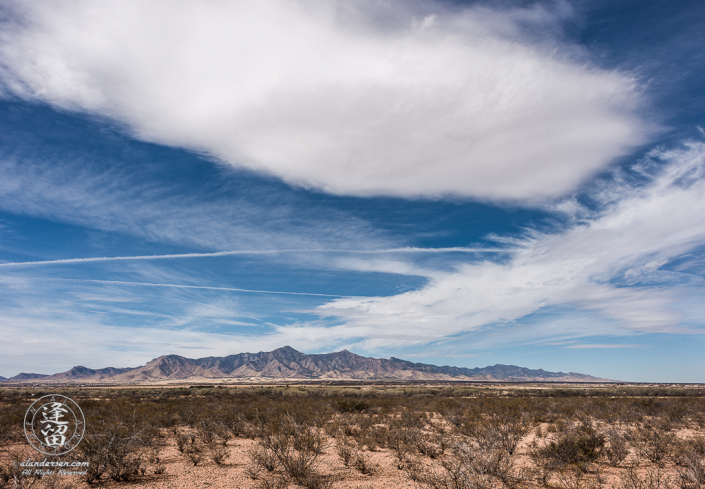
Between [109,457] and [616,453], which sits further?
[616,453]

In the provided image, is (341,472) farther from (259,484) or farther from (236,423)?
(236,423)

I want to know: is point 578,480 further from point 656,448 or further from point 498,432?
point 656,448

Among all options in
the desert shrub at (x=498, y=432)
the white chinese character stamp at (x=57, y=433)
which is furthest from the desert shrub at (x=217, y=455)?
the desert shrub at (x=498, y=432)

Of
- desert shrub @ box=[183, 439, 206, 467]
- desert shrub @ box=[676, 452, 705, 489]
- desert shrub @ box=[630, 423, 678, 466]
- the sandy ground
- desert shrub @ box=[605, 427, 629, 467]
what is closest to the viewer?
desert shrub @ box=[676, 452, 705, 489]

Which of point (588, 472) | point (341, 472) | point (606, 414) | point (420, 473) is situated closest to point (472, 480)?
point (420, 473)

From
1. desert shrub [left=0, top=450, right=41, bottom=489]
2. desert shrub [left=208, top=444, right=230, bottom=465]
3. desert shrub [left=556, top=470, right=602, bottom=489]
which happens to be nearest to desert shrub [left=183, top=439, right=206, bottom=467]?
desert shrub [left=208, top=444, right=230, bottom=465]

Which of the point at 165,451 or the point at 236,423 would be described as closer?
the point at 165,451

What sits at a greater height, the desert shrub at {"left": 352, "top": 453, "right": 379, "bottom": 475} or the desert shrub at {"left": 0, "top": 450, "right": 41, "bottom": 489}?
the desert shrub at {"left": 0, "top": 450, "right": 41, "bottom": 489}

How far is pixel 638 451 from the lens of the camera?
653 inches

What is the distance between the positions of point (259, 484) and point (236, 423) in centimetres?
1294

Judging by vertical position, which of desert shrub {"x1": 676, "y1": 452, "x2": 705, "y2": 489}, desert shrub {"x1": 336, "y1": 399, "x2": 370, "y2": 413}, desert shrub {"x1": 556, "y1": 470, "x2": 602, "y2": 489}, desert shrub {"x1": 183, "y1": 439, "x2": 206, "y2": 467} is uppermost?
desert shrub {"x1": 676, "y1": 452, "x2": 705, "y2": 489}

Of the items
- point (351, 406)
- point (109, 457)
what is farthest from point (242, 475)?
point (351, 406)

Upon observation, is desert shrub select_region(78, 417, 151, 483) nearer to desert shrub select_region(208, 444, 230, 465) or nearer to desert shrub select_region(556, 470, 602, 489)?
desert shrub select_region(208, 444, 230, 465)

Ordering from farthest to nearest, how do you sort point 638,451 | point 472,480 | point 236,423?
point 236,423
point 638,451
point 472,480
